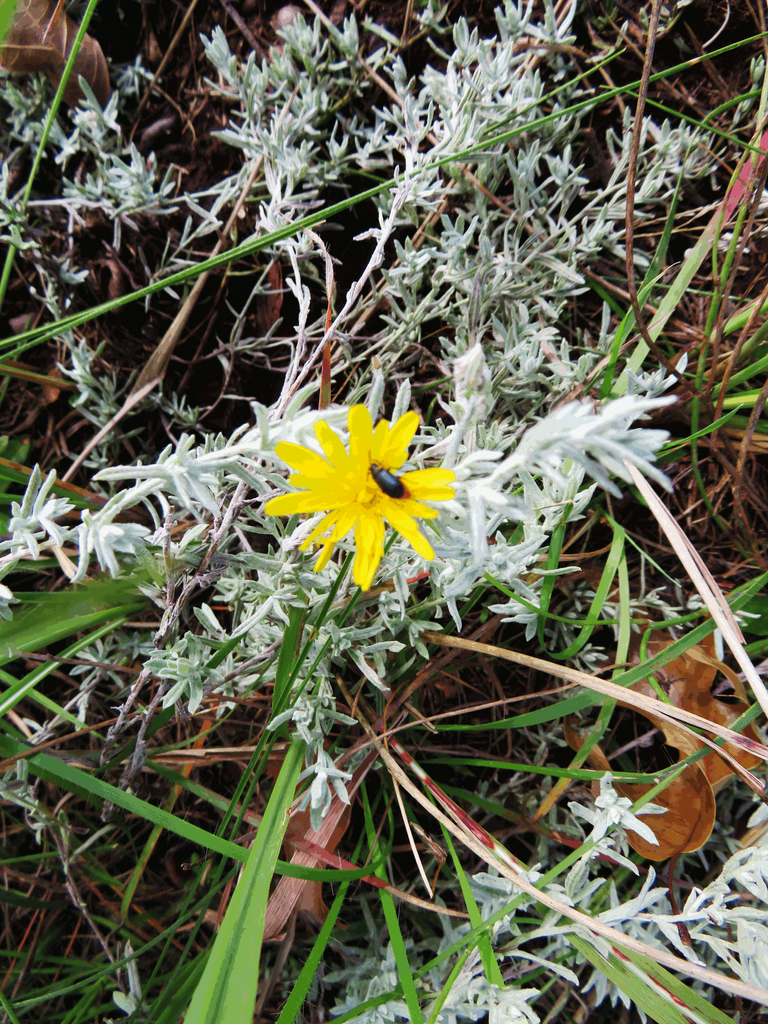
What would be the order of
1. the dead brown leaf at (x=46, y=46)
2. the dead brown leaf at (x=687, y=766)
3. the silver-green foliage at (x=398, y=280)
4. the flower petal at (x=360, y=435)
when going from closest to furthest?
the flower petal at (x=360, y=435) < the silver-green foliage at (x=398, y=280) < the dead brown leaf at (x=687, y=766) < the dead brown leaf at (x=46, y=46)

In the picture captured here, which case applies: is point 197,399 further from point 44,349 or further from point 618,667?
point 618,667

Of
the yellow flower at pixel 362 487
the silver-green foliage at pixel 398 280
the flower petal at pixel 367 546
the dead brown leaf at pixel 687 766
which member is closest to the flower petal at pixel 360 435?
the yellow flower at pixel 362 487

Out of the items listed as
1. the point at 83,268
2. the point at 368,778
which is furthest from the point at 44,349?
the point at 368,778

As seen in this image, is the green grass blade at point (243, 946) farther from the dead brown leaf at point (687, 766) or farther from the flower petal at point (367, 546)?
the dead brown leaf at point (687, 766)

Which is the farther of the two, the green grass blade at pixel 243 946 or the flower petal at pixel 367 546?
the green grass blade at pixel 243 946

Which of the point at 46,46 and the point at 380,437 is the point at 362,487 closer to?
the point at 380,437

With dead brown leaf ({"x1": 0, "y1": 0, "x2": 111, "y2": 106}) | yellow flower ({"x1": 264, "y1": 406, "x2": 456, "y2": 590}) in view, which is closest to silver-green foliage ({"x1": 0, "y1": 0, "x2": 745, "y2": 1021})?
dead brown leaf ({"x1": 0, "y1": 0, "x2": 111, "y2": 106})
